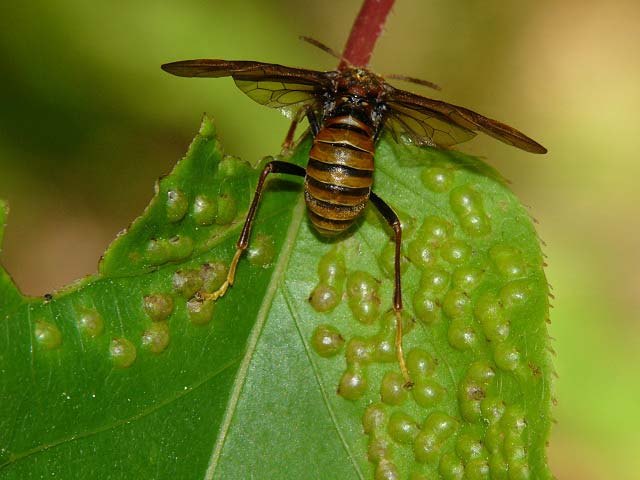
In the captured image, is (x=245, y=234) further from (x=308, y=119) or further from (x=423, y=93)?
(x=423, y=93)

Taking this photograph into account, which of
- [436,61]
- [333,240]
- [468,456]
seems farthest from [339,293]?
[436,61]

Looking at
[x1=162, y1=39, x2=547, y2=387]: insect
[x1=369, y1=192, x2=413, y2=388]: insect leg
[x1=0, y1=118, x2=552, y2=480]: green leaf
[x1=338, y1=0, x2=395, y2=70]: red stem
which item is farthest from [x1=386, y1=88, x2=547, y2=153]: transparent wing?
[x1=369, y1=192, x2=413, y2=388]: insect leg

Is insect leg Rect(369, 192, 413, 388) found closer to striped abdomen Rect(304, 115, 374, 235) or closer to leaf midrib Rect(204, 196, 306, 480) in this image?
striped abdomen Rect(304, 115, 374, 235)

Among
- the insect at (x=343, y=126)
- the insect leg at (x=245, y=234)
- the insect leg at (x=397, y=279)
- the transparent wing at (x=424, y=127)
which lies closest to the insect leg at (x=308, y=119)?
the insect at (x=343, y=126)

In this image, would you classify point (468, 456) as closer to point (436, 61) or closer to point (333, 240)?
point (333, 240)

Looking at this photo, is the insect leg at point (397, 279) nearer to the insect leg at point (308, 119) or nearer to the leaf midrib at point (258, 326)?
the leaf midrib at point (258, 326)

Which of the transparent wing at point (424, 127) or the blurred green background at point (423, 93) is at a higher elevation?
the transparent wing at point (424, 127)

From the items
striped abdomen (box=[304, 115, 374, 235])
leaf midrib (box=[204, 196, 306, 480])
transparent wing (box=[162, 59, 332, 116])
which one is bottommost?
leaf midrib (box=[204, 196, 306, 480])
